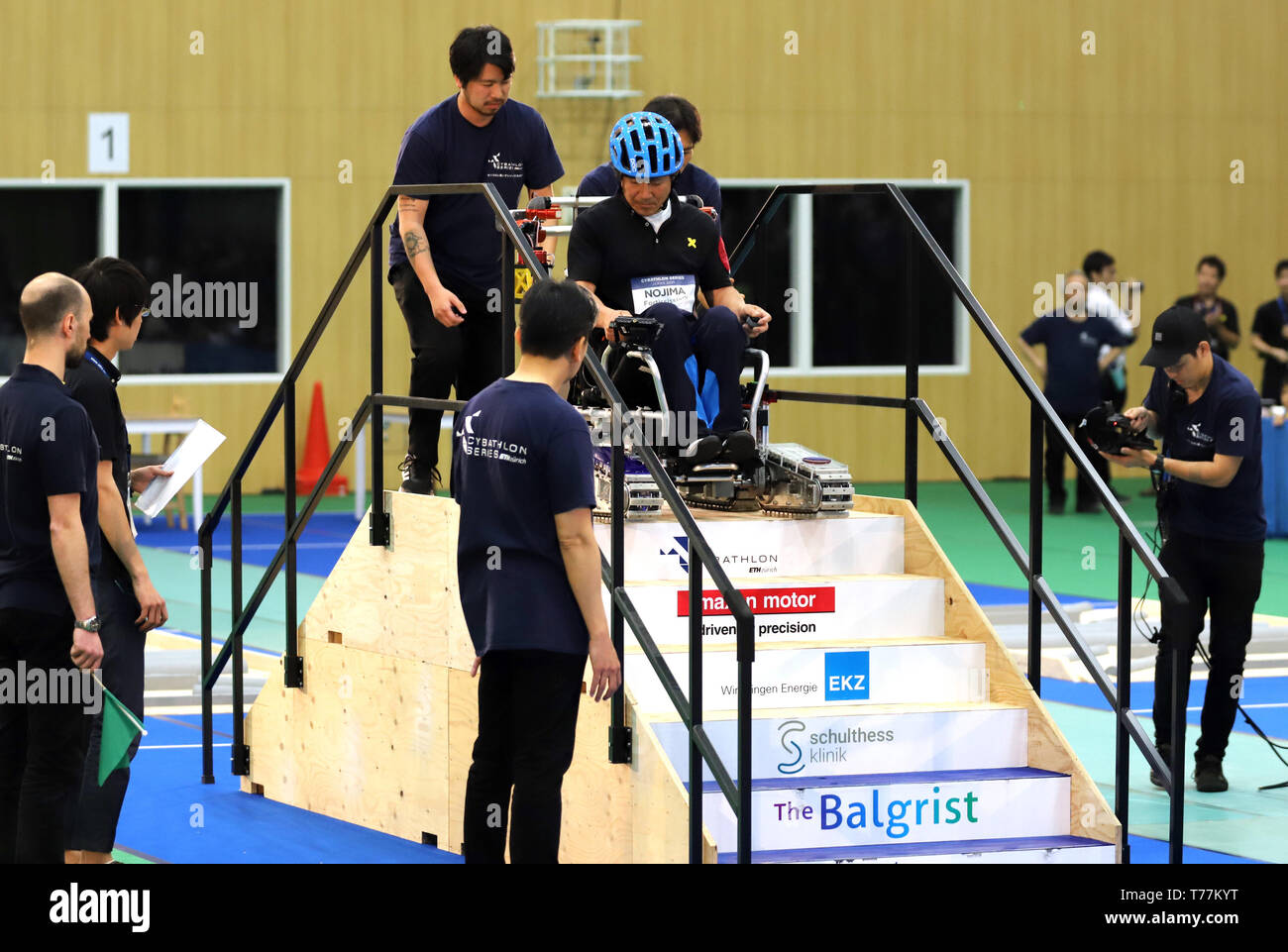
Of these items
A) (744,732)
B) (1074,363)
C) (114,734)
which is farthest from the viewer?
(1074,363)

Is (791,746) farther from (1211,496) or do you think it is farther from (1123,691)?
(1211,496)

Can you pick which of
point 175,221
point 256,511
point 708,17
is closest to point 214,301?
point 175,221

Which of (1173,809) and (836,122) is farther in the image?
(836,122)

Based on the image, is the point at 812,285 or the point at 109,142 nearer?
the point at 109,142

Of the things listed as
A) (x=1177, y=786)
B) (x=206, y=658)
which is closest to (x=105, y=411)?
(x=206, y=658)

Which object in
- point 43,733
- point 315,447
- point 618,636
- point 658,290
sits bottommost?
point 315,447

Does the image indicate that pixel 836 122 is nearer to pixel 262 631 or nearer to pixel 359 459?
pixel 359 459

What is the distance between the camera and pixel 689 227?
7.99 metres

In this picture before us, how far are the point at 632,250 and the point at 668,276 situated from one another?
0.18 meters

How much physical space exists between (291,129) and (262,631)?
816 cm

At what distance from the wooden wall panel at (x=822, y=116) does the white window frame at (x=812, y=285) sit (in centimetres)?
12

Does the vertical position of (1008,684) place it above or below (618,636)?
below

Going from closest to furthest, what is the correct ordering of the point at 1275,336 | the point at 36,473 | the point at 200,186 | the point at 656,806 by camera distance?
the point at 36,473 < the point at 656,806 < the point at 1275,336 < the point at 200,186

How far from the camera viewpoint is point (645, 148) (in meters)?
7.62
